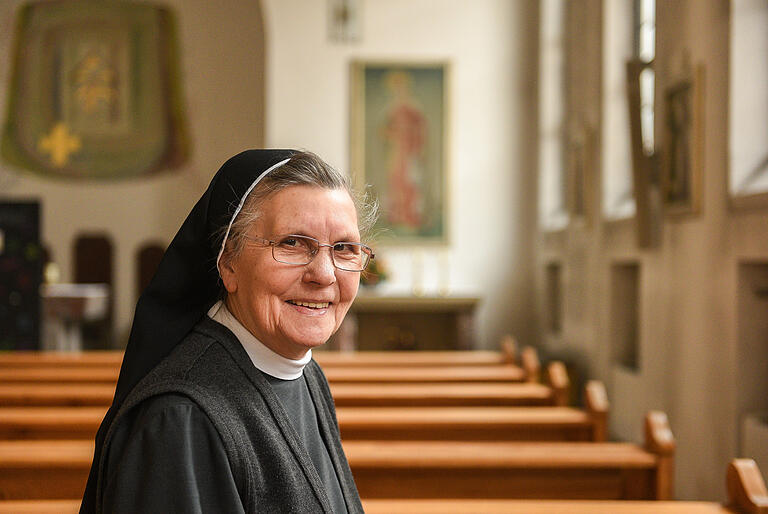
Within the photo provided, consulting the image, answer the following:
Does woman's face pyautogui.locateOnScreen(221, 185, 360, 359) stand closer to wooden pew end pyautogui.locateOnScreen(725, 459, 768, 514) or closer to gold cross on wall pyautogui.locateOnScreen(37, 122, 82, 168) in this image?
wooden pew end pyautogui.locateOnScreen(725, 459, 768, 514)

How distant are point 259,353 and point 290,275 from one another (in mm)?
152

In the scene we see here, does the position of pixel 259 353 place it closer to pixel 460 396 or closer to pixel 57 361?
pixel 460 396

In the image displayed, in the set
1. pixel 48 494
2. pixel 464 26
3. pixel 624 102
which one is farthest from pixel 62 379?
pixel 464 26

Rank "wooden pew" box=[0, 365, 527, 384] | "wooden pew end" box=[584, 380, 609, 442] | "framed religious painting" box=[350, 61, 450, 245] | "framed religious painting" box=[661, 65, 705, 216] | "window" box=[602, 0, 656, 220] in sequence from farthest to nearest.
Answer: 1. "framed religious painting" box=[350, 61, 450, 245]
2. "window" box=[602, 0, 656, 220]
3. "wooden pew" box=[0, 365, 527, 384]
4. "framed religious painting" box=[661, 65, 705, 216]
5. "wooden pew end" box=[584, 380, 609, 442]

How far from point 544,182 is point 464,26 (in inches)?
78.3

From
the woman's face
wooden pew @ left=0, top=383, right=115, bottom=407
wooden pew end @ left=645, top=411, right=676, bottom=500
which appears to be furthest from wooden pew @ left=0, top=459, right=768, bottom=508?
wooden pew @ left=0, top=383, right=115, bottom=407

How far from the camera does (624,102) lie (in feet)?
22.4

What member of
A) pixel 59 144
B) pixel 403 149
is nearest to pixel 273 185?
pixel 403 149

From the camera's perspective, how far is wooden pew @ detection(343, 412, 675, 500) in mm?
2842

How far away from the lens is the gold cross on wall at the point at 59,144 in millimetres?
10688

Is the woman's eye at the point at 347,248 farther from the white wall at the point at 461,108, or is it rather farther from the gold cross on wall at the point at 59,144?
the gold cross on wall at the point at 59,144

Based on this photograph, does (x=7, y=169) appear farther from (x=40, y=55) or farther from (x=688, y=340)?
(x=688, y=340)

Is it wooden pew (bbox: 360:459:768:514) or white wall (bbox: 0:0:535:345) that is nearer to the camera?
wooden pew (bbox: 360:459:768:514)

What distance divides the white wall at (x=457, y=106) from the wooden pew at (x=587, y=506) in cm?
699
